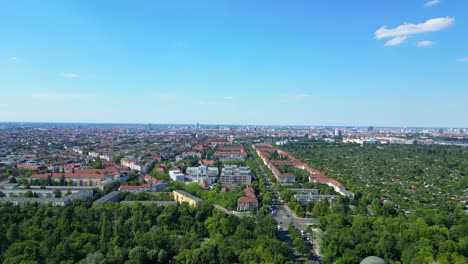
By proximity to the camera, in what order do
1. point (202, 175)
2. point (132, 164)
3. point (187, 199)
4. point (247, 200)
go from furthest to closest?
point (132, 164), point (202, 175), point (187, 199), point (247, 200)

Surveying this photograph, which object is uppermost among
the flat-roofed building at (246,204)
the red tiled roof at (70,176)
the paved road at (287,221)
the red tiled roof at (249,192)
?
the red tiled roof at (70,176)

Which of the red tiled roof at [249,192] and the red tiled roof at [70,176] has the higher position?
the red tiled roof at [70,176]

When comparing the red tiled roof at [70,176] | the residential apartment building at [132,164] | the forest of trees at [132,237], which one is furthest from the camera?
the residential apartment building at [132,164]

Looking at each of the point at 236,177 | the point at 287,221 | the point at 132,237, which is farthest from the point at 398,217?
the point at 236,177

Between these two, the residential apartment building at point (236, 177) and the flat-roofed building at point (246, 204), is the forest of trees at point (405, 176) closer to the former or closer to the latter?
the residential apartment building at point (236, 177)

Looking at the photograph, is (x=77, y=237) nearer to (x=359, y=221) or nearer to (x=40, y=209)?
(x=40, y=209)

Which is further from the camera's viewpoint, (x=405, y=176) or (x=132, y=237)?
(x=405, y=176)

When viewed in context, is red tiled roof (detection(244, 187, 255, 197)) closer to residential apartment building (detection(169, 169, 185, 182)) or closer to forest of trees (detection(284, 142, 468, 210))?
forest of trees (detection(284, 142, 468, 210))

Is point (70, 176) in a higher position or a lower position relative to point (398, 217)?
higher

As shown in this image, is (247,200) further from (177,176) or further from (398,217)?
(177,176)

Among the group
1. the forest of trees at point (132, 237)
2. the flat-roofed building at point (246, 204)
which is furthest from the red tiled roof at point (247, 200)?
the forest of trees at point (132, 237)
